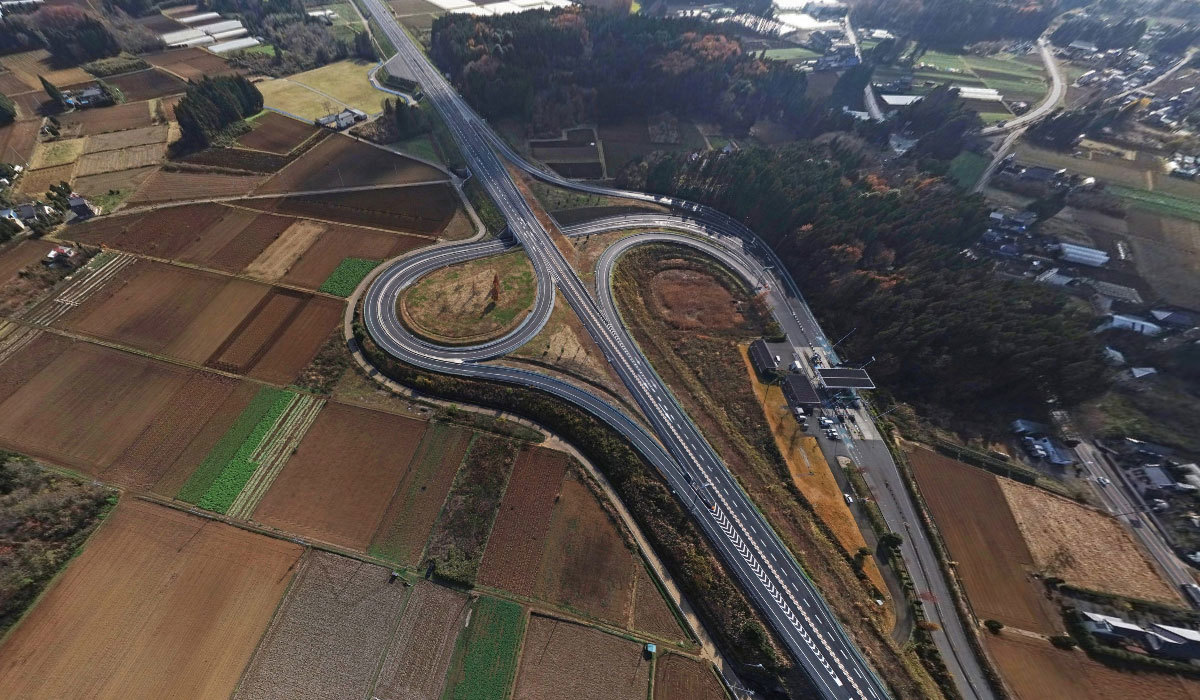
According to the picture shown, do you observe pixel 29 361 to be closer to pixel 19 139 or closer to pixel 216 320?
pixel 216 320

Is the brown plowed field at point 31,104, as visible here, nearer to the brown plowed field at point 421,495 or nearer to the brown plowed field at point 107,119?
the brown plowed field at point 107,119

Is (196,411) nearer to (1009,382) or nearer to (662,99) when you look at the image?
(1009,382)

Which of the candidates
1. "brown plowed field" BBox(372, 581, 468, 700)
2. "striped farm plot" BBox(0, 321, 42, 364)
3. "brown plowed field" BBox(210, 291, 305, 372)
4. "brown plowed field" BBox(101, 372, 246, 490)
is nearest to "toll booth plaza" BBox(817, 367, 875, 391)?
"brown plowed field" BBox(372, 581, 468, 700)

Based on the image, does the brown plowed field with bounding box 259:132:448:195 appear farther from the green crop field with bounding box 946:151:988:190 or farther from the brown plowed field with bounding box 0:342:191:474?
the green crop field with bounding box 946:151:988:190

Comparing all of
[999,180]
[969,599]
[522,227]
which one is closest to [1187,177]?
[999,180]

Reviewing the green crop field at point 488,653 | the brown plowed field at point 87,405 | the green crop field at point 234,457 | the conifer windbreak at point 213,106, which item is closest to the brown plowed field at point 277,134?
the conifer windbreak at point 213,106
